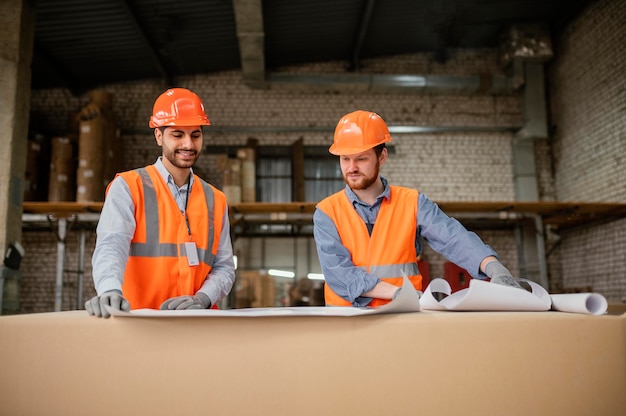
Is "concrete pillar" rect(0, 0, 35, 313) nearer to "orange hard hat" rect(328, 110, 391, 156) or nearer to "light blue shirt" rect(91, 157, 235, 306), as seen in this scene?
"light blue shirt" rect(91, 157, 235, 306)

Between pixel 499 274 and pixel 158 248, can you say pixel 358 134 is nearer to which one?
pixel 499 274

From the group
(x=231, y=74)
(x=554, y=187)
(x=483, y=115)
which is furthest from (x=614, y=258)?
(x=231, y=74)

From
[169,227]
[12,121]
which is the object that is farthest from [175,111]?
[12,121]

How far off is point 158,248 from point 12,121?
5175 mm

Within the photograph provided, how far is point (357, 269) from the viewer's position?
7.84 feet

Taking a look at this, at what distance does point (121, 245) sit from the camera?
218 centimetres

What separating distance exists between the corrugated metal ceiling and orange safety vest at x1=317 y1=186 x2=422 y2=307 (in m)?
6.39

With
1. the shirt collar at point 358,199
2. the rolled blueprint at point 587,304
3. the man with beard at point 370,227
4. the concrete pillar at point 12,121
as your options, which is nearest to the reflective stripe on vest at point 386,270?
the man with beard at point 370,227

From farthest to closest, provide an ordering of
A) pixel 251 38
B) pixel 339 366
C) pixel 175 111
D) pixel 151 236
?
pixel 251 38
pixel 175 111
pixel 151 236
pixel 339 366

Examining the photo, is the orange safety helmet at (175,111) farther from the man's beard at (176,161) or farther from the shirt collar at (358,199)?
the shirt collar at (358,199)

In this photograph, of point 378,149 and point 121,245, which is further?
point 378,149

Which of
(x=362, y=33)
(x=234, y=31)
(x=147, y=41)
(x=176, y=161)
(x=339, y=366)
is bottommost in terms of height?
(x=339, y=366)

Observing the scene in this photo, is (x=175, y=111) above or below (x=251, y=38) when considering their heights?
below

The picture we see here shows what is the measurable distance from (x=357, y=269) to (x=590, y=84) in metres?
10.6
